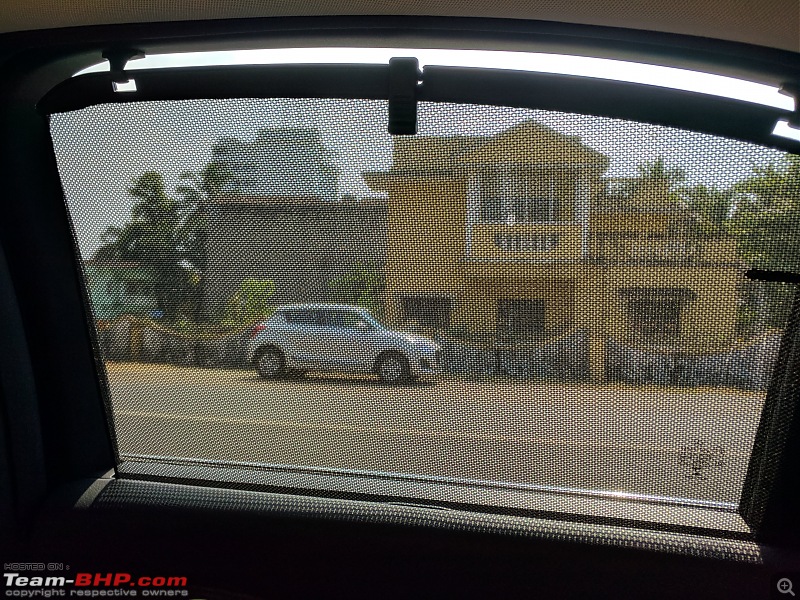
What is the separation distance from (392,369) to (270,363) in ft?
1.35

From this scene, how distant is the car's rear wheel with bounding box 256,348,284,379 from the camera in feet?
6.29

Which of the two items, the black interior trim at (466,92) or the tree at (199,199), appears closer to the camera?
the black interior trim at (466,92)

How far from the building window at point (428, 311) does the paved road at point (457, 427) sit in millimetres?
205

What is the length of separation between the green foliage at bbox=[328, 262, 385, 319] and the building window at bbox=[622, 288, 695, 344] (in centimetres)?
73

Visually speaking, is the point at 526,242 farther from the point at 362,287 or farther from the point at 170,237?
the point at 170,237

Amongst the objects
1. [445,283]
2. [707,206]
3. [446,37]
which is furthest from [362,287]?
[707,206]

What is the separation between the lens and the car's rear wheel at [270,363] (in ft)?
6.29

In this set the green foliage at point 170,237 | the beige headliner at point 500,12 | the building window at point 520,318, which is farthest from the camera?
A: the green foliage at point 170,237

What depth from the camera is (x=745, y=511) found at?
5.79 feet

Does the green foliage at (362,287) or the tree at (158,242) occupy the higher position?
the tree at (158,242)

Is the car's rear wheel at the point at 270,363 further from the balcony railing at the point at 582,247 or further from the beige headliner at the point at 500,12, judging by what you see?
the beige headliner at the point at 500,12

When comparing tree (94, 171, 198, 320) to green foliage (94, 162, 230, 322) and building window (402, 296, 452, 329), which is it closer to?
green foliage (94, 162, 230, 322)

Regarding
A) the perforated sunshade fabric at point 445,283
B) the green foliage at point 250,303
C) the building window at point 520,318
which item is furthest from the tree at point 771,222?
the green foliage at point 250,303

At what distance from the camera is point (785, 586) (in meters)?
1.62
